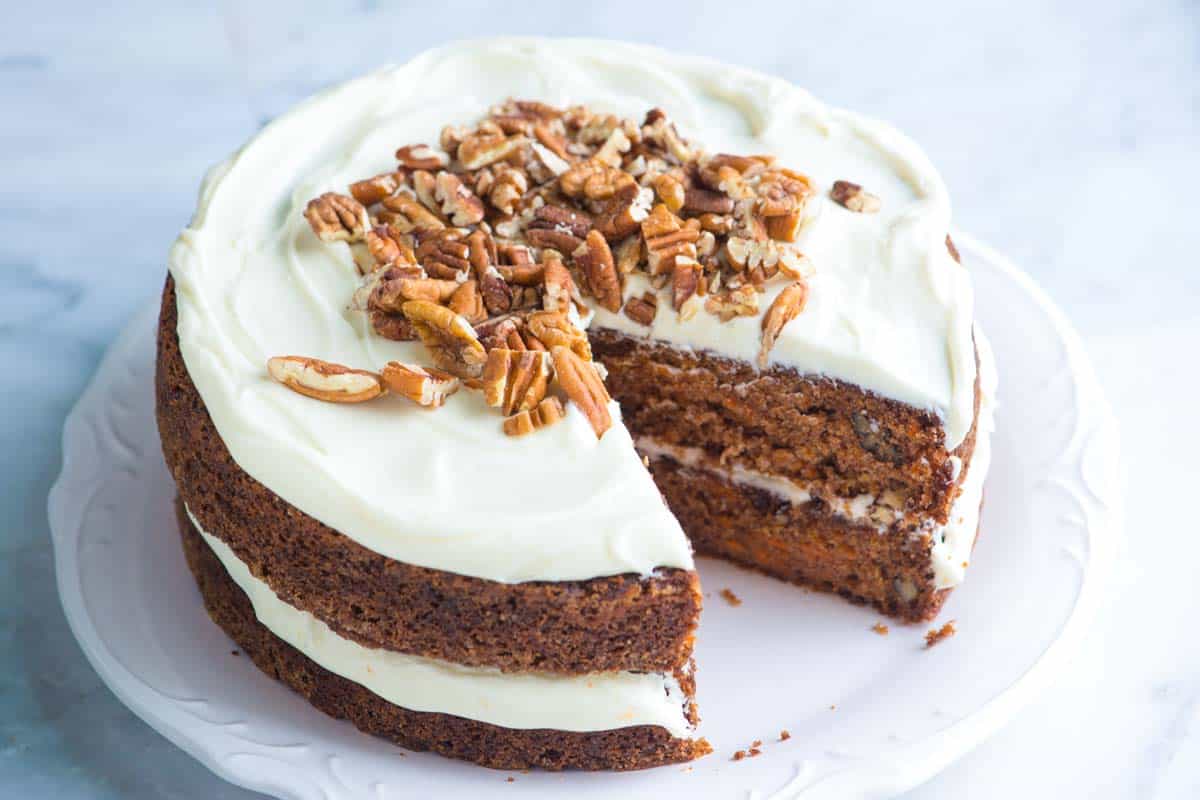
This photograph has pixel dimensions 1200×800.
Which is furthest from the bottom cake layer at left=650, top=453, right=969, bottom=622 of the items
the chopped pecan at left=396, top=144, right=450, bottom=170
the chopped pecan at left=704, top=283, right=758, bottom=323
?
the chopped pecan at left=396, top=144, right=450, bottom=170

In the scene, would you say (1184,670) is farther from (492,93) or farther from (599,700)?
(492,93)

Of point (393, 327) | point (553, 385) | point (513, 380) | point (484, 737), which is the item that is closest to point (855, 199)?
point (553, 385)

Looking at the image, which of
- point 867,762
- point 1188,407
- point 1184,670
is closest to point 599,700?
point 867,762

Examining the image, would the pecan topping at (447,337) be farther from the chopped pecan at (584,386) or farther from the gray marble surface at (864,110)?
the gray marble surface at (864,110)

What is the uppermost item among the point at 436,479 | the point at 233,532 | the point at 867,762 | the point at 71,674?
the point at 436,479

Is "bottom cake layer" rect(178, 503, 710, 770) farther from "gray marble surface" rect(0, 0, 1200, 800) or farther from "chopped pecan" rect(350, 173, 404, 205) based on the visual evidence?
"chopped pecan" rect(350, 173, 404, 205)

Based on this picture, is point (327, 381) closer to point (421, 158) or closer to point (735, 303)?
→ point (421, 158)

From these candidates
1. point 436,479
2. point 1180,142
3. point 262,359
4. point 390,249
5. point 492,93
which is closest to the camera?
point 436,479
